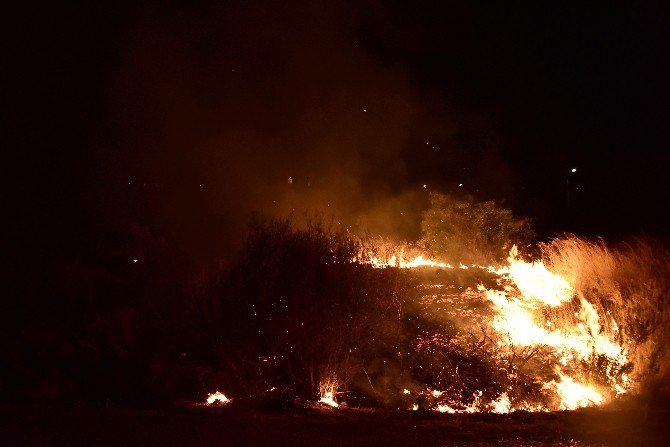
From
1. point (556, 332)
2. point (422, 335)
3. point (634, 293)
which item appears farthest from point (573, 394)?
point (422, 335)

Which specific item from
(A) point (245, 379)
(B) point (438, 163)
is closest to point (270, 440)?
(A) point (245, 379)

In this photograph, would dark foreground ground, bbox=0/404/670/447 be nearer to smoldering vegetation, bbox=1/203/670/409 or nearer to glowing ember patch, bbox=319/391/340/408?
glowing ember patch, bbox=319/391/340/408

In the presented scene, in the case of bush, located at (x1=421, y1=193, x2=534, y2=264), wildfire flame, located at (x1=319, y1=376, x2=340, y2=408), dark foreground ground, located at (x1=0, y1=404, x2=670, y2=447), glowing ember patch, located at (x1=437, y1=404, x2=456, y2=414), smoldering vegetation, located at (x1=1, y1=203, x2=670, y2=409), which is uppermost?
bush, located at (x1=421, y1=193, x2=534, y2=264)

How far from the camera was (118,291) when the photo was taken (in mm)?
9180

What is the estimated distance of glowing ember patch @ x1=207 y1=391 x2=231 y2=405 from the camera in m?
6.10

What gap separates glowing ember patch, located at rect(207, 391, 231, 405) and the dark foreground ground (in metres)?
0.24

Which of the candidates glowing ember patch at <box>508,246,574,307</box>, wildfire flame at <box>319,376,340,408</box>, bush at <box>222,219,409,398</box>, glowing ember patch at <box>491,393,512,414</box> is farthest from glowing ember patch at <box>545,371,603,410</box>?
wildfire flame at <box>319,376,340,408</box>

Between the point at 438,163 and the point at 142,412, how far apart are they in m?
16.5

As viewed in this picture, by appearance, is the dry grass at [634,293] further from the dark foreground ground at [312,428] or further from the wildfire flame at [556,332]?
the dark foreground ground at [312,428]

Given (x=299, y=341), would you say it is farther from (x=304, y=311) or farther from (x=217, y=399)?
(x=217, y=399)

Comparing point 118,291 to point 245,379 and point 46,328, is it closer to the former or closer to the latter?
point 46,328

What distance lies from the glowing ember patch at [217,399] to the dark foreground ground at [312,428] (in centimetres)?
24

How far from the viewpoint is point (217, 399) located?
6.21 meters

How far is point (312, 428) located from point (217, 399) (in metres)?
1.27
